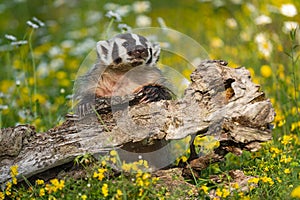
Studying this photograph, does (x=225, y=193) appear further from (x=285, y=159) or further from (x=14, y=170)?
(x=14, y=170)

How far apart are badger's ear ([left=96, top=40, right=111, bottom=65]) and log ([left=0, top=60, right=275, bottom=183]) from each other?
0.40 m

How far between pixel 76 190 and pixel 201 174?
791mm

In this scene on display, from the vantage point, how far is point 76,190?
2967 mm

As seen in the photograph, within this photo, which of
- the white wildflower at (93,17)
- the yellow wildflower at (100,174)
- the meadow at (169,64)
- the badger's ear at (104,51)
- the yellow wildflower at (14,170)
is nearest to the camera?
the yellow wildflower at (100,174)

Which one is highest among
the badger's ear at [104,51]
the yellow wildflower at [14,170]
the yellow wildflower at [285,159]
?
the badger's ear at [104,51]

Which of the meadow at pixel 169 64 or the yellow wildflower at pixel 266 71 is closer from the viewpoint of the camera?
the meadow at pixel 169 64

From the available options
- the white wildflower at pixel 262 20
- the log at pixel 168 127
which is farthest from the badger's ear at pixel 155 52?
the white wildflower at pixel 262 20

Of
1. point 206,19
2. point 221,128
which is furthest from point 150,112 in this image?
point 206,19

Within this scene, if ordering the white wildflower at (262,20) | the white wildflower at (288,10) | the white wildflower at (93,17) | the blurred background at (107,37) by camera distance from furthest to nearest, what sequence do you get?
the white wildflower at (93,17)
the white wildflower at (262,20)
the white wildflower at (288,10)
the blurred background at (107,37)

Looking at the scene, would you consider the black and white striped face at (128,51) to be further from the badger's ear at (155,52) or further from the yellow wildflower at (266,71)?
the yellow wildflower at (266,71)

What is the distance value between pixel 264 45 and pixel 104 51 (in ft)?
6.88

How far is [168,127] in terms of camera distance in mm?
3203

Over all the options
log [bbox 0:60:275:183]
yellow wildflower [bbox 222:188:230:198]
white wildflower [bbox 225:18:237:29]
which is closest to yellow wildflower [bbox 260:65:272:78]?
white wildflower [bbox 225:18:237:29]

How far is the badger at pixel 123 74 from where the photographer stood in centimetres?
345
